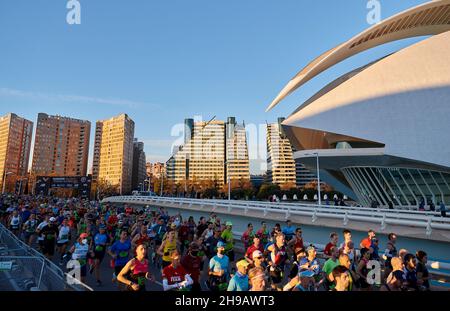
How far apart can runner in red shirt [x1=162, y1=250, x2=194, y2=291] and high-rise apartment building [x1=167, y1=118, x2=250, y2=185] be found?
126m

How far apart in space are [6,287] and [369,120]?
96.0 ft

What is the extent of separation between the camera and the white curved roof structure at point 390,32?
31.3 meters

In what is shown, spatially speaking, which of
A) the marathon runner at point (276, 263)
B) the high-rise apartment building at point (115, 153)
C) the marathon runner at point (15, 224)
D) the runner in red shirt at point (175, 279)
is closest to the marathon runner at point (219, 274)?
the runner in red shirt at point (175, 279)

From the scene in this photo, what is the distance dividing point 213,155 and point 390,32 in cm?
12403

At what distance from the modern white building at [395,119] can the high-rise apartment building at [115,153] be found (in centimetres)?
12014

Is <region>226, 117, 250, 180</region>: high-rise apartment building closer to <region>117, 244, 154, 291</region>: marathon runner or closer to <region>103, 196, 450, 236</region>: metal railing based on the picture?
<region>103, 196, 450, 236</region>: metal railing

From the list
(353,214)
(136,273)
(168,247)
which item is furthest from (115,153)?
(136,273)

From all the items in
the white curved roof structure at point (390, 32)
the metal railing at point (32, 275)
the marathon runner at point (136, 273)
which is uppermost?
the white curved roof structure at point (390, 32)

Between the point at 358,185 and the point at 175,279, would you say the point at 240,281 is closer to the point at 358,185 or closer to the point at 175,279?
the point at 175,279

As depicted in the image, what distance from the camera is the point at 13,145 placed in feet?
439

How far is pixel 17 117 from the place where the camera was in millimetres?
141000

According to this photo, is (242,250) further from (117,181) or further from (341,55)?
(117,181)

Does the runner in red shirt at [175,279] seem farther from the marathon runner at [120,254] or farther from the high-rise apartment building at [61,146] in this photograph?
the high-rise apartment building at [61,146]

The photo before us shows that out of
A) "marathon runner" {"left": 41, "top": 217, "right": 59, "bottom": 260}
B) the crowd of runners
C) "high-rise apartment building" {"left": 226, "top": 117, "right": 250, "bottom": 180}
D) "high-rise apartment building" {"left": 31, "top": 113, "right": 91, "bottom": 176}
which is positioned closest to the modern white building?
the crowd of runners
